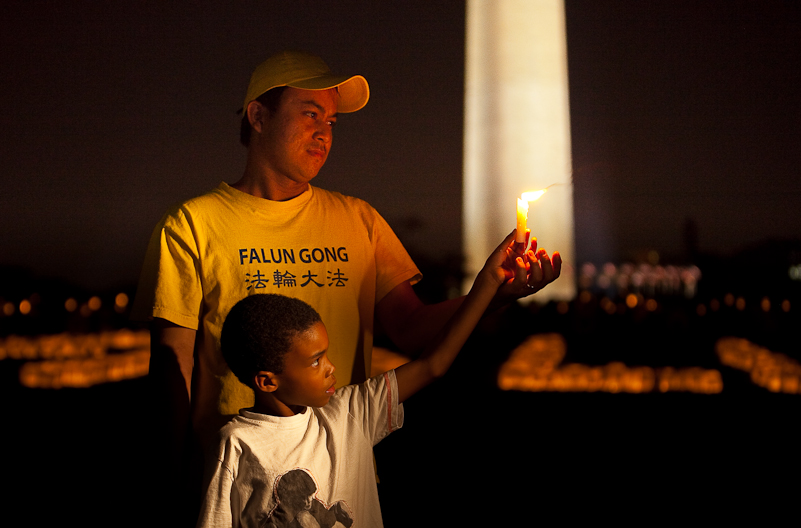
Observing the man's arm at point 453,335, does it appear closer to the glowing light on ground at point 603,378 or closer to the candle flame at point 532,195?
the candle flame at point 532,195

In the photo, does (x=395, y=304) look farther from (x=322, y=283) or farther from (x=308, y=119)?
(x=308, y=119)

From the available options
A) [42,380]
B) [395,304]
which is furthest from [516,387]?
[395,304]

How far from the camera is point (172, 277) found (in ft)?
6.88

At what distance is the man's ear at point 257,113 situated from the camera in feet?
7.64

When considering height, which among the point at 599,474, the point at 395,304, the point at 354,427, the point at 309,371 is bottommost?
the point at 599,474

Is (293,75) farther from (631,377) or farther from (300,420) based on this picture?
(631,377)

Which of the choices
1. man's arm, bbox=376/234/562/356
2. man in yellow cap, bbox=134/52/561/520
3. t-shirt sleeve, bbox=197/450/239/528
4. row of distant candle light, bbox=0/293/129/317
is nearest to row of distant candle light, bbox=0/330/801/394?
row of distant candle light, bbox=0/293/129/317

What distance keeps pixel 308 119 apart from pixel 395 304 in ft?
2.05

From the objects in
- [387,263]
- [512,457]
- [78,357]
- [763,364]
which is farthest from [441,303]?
[78,357]

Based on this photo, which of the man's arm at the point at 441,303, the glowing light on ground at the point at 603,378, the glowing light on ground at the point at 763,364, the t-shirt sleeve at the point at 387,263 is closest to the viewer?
the man's arm at the point at 441,303

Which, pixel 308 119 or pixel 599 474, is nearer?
pixel 308 119

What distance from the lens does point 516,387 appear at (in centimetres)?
1162

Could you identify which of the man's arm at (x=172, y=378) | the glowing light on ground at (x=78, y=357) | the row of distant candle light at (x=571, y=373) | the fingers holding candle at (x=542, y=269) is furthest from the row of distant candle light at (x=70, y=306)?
the fingers holding candle at (x=542, y=269)

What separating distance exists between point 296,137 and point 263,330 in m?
0.62
